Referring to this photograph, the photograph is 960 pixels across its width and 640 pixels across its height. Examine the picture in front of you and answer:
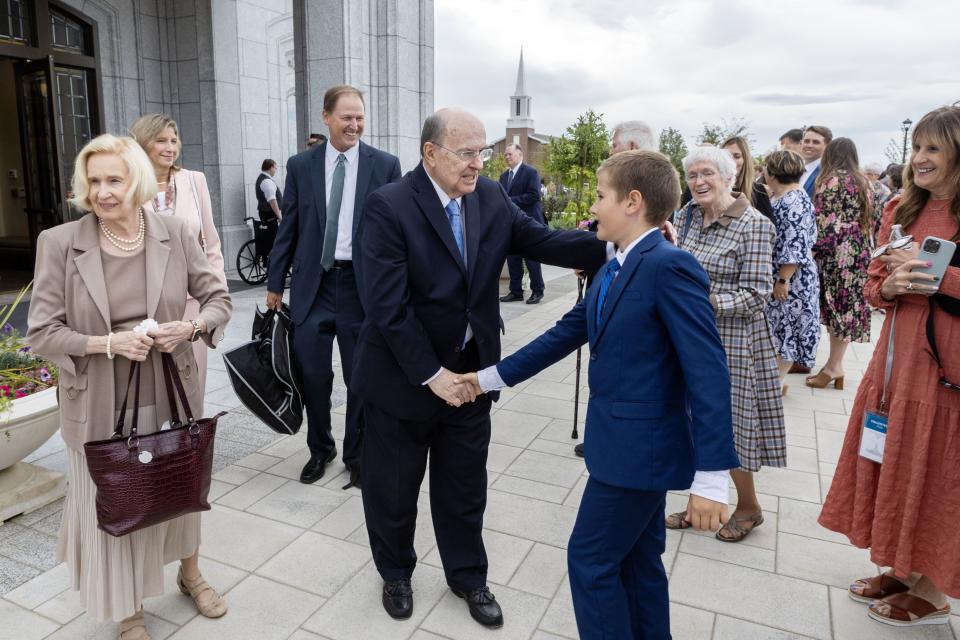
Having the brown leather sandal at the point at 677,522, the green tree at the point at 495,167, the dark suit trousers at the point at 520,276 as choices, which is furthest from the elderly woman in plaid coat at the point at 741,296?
the green tree at the point at 495,167

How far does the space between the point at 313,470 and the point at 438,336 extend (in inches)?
75.3

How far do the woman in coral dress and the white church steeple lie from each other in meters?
81.3

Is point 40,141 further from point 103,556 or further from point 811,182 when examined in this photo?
point 811,182

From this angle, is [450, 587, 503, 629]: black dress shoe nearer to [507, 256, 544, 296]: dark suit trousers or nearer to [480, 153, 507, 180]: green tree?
[507, 256, 544, 296]: dark suit trousers

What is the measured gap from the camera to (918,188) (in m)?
2.83

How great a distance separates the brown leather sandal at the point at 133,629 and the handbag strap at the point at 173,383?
768mm

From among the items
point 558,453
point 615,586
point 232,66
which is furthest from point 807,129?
point 232,66

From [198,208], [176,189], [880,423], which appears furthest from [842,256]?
[176,189]

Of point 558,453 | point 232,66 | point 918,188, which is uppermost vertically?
point 232,66

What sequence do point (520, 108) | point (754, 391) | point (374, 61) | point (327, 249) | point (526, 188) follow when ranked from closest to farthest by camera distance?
1. point (754, 391)
2. point (327, 249)
3. point (374, 61)
4. point (526, 188)
5. point (520, 108)

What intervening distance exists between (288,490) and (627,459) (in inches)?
101

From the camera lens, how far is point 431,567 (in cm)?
327

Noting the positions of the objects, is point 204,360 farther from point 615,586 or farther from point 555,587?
point 615,586

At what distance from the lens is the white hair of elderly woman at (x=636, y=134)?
339 cm
